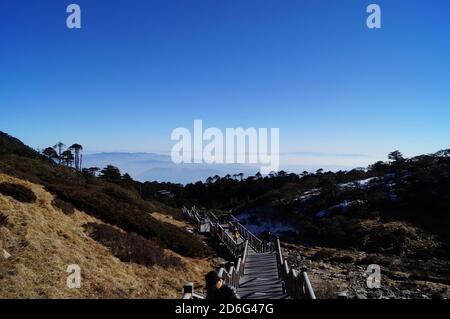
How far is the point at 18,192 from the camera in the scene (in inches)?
707

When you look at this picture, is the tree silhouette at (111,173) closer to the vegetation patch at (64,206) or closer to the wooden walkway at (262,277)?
the wooden walkway at (262,277)

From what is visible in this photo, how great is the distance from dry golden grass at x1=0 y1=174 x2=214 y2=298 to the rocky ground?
606cm

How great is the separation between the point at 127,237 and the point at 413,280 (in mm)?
17670

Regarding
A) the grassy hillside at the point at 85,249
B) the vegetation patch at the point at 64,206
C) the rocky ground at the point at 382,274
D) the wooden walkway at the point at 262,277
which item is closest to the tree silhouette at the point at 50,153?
the rocky ground at the point at 382,274

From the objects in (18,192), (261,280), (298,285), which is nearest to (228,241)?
(261,280)

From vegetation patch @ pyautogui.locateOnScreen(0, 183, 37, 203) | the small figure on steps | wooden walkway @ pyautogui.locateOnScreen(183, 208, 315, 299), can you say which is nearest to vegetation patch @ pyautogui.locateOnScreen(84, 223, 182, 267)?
vegetation patch @ pyautogui.locateOnScreen(0, 183, 37, 203)

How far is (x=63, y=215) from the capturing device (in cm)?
1888

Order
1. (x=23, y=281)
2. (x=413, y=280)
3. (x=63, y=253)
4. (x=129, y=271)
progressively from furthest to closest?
(x=413, y=280) → (x=129, y=271) → (x=63, y=253) → (x=23, y=281)

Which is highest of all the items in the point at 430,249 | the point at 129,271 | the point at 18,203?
the point at 18,203

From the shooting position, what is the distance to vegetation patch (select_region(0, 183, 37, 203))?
17625 millimetres

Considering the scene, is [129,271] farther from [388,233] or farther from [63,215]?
[388,233]

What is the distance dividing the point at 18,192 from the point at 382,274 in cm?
2205

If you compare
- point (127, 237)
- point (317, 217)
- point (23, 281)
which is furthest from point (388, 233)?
point (23, 281)

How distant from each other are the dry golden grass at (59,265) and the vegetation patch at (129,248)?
0.41 meters
